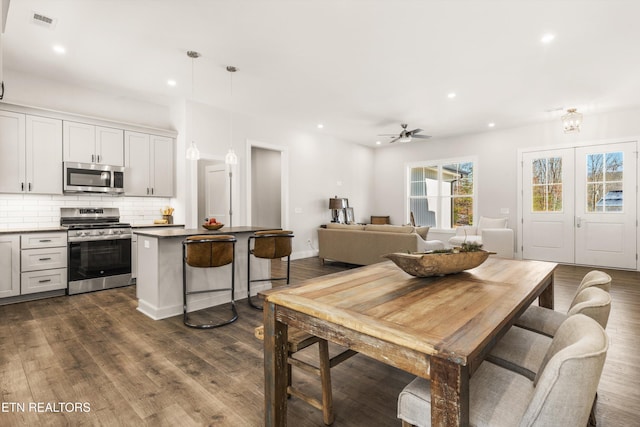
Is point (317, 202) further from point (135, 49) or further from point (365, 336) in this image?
point (365, 336)

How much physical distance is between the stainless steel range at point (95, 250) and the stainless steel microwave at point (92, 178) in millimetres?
387

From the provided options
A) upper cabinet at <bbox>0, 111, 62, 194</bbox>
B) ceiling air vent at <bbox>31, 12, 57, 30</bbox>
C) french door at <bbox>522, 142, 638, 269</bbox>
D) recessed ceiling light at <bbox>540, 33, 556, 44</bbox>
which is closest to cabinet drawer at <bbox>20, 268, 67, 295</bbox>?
upper cabinet at <bbox>0, 111, 62, 194</bbox>

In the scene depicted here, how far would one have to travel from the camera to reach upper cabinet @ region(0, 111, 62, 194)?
413cm

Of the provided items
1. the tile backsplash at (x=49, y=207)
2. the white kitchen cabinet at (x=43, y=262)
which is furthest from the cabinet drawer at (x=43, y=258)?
the tile backsplash at (x=49, y=207)

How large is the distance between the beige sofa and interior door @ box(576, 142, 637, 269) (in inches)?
133

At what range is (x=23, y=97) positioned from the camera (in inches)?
175

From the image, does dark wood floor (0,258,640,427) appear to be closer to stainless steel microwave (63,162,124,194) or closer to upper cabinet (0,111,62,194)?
upper cabinet (0,111,62,194)

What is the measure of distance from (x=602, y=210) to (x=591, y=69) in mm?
3259

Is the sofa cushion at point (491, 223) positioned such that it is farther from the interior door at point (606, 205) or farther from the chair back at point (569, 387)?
the chair back at point (569, 387)

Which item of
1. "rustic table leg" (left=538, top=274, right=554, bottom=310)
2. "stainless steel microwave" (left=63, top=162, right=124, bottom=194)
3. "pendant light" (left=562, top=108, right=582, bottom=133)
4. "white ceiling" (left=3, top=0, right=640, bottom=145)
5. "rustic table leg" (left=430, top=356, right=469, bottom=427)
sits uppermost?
"white ceiling" (left=3, top=0, right=640, bottom=145)

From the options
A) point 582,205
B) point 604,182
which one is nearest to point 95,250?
point 582,205

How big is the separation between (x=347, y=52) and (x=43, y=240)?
4.52 meters

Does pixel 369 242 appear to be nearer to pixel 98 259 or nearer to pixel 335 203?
pixel 335 203

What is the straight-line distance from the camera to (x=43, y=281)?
4137mm
